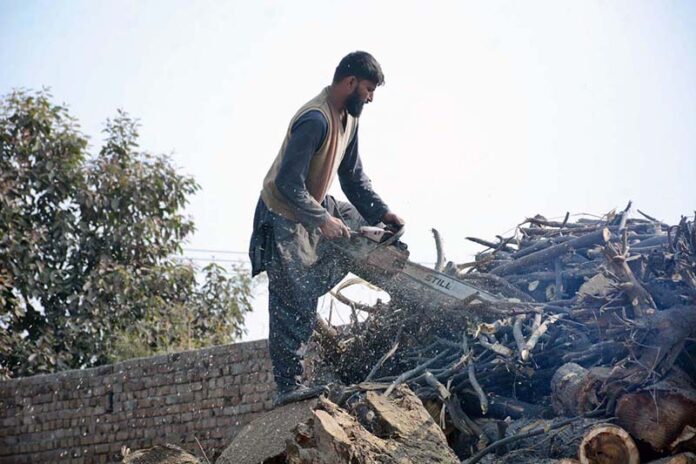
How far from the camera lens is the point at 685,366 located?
4.21 metres

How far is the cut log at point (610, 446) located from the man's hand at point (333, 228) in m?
1.65

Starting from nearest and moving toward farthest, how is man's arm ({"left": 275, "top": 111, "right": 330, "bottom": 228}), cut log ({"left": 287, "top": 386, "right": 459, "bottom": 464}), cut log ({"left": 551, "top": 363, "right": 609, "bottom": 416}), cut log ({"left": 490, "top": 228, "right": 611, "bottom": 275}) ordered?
cut log ({"left": 287, "top": 386, "right": 459, "bottom": 464})
cut log ({"left": 551, "top": 363, "right": 609, "bottom": 416})
man's arm ({"left": 275, "top": 111, "right": 330, "bottom": 228})
cut log ({"left": 490, "top": 228, "right": 611, "bottom": 275})

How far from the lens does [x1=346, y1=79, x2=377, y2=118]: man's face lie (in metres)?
4.92

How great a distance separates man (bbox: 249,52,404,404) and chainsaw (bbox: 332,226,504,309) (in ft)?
0.30

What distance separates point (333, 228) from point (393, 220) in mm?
495

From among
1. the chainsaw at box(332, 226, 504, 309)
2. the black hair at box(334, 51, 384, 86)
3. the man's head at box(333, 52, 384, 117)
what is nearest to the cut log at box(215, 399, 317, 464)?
the chainsaw at box(332, 226, 504, 309)

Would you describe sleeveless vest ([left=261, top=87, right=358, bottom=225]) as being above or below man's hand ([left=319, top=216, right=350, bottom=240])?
above

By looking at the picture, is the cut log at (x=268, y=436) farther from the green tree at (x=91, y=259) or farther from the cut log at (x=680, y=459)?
the green tree at (x=91, y=259)

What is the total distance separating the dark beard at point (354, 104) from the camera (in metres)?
4.95

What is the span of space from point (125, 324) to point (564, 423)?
9216 millimetres

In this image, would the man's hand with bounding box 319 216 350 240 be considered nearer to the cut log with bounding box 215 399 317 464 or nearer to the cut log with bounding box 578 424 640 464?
the cut log with bounding box 215 399 317 464

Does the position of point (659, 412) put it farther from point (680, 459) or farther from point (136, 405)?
point (136, 405)

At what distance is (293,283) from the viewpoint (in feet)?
15.9

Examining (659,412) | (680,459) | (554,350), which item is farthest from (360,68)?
(680,459)
